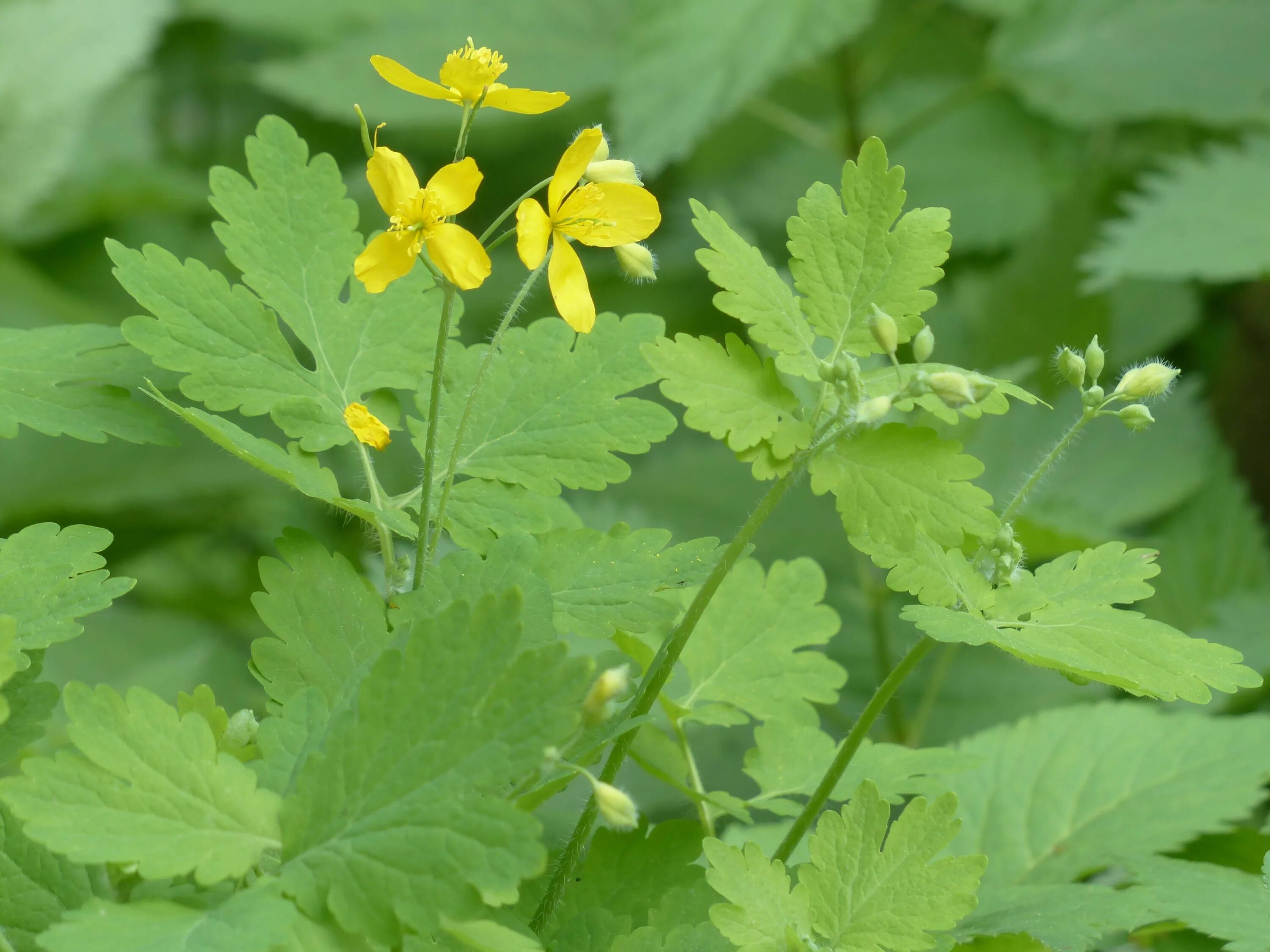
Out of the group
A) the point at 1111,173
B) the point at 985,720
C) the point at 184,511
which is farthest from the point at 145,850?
the point at 1111,173

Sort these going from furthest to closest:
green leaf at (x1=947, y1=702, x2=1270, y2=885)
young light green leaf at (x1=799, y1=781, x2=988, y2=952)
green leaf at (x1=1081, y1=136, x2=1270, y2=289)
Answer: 1. green leaf at (x1=1081, y1=136, x2=1270, y2=289)
2. green leaf at (x1=947, y1=702, x2=1270, y2=885)
3. young light green leaf at (x1=799, y1=781, x2=988, y2=952)

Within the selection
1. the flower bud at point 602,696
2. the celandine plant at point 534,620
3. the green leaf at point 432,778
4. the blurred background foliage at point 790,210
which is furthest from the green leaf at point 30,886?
the blurred background foliage at point 790,210

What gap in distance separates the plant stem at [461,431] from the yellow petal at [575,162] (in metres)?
0.03

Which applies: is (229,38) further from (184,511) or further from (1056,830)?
(1056,830)

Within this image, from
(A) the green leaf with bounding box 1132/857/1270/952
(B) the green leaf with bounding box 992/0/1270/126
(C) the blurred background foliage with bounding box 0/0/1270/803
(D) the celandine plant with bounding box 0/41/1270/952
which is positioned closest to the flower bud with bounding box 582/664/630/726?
(D) the celandine plant with bounding box 0/41/1270/952

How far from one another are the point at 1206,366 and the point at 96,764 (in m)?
1.81

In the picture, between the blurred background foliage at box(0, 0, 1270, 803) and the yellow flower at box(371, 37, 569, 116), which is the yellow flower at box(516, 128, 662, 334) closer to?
the yellow flower at box(371, 37, 569, 116)

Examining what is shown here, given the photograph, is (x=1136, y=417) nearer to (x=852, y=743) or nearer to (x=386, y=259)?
(x=852, y=743)

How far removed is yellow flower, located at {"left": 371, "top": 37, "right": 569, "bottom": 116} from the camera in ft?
1.55

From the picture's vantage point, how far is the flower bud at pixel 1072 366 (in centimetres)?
51

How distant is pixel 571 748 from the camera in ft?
1.51

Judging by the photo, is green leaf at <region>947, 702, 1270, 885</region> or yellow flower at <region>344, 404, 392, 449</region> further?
green leaf at <region>947, 702, 1270, 885</region>

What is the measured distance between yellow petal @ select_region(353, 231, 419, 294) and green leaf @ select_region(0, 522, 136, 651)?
15 cm

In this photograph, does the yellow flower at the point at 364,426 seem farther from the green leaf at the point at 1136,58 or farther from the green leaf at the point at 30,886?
the green leaf at the point at 1136,58
